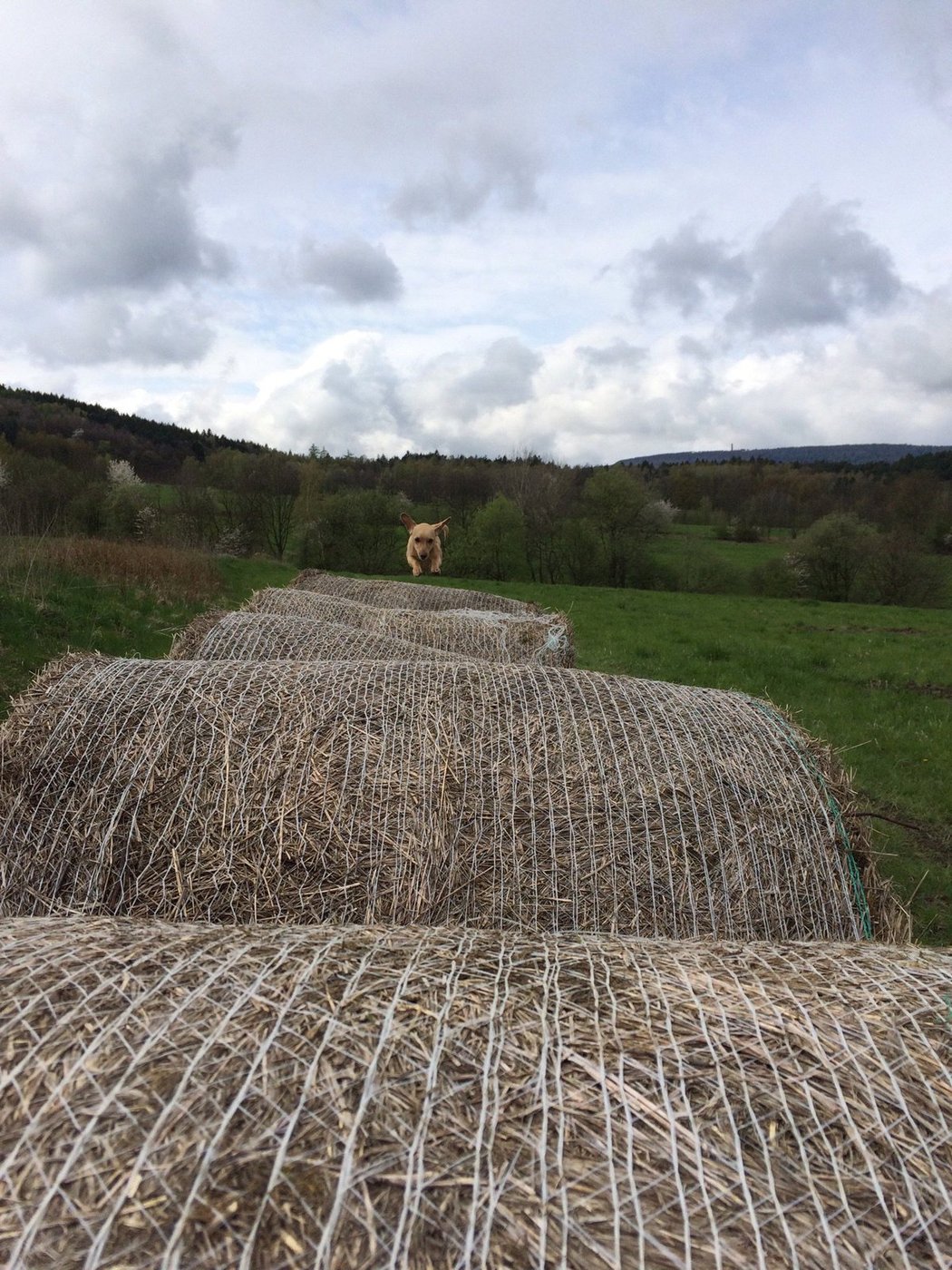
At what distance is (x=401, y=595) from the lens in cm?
1722

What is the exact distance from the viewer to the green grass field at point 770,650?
8.36m

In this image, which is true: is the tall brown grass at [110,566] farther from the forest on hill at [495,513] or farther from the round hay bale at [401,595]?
the forest on hill at [495,513]

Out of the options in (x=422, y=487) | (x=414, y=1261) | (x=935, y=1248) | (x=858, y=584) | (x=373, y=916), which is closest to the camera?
(x=414, y=1261)

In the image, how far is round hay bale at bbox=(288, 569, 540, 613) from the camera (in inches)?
663

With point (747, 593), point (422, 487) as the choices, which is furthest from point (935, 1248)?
point (422, 487)

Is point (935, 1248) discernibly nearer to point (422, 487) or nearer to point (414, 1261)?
point (414, 1261)

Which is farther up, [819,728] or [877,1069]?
[877,1069]

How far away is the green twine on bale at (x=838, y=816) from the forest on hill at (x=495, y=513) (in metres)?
25.0

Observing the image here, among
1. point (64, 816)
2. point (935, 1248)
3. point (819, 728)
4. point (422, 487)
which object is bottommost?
point (819, 728)

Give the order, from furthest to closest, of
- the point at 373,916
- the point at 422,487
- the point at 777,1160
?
the point at 422,487, the point at 373,916, the point at 777,1160

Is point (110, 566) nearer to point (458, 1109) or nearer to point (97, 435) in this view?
point (458, 1109)

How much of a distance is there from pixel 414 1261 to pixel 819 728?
36.9ft

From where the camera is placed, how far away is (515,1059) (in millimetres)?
1878

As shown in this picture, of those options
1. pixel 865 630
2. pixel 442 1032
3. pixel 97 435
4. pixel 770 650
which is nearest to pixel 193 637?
pixel 442 1032
